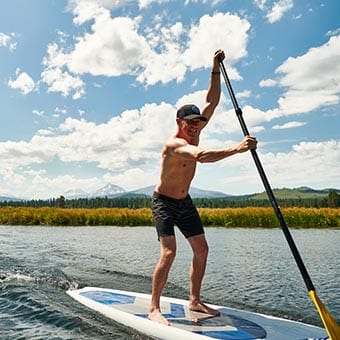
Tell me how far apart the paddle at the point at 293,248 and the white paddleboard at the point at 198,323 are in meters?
0.40

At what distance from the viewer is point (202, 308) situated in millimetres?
5590

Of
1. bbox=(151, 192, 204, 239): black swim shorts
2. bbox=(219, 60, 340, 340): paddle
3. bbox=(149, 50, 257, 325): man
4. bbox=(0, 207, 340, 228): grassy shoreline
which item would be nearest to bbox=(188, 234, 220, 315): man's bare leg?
bbox=(149, 50, 257, 325): man

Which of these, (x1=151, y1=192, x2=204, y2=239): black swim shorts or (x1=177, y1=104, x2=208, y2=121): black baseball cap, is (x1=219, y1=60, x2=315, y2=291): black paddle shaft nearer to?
(x1=177, y1=104, x2=208, y2=121): black baseball cap

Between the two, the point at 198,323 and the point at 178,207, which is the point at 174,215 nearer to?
the point at 178,207

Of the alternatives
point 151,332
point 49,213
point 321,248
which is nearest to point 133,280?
point 151,332

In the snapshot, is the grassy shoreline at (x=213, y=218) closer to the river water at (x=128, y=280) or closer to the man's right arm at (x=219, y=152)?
the river water at (x=128, y=280)

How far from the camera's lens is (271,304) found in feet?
21.2

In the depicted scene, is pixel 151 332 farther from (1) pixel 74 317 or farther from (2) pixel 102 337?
(1) pixel 74 317

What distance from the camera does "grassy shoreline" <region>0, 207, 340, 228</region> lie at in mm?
23156

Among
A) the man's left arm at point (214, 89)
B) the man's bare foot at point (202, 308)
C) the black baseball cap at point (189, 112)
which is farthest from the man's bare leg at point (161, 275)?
the man's left arm at point (214, 89)

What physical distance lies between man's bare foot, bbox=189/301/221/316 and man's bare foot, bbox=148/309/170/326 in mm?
611

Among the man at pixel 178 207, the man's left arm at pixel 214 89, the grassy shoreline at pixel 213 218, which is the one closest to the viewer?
the man at pixel 178 207

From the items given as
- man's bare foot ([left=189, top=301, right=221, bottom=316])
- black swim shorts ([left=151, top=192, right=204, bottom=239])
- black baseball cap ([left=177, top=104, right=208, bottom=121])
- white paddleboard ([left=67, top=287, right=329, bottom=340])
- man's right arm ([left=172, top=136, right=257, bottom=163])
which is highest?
black baseball cap ([left=177, top=104, right=208, bottom=121])

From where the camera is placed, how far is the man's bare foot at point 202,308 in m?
5.49
